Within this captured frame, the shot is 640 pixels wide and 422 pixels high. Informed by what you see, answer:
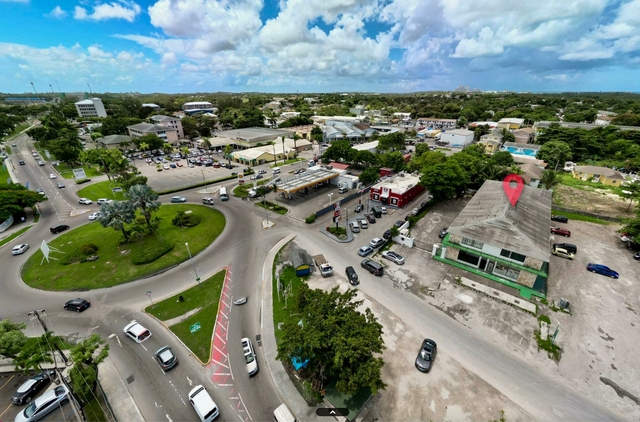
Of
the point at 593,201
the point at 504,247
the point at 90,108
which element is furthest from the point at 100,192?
the point at 90,108

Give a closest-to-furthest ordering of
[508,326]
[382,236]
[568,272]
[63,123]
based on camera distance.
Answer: [508,326], [568,272], [382,236], [63,123]

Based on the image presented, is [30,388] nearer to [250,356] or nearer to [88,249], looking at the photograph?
[250,356]

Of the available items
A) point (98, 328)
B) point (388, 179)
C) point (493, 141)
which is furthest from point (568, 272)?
point (493, 141)

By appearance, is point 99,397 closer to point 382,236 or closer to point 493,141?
point 382,236

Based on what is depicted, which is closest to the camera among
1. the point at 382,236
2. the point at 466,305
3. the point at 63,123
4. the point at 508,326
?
the point at 508,326

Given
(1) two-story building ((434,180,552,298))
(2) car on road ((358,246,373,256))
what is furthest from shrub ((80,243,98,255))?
(1) two-story building ((434,180,552,298))

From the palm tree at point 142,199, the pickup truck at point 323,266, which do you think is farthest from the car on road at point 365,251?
the palm tree at point 142,199

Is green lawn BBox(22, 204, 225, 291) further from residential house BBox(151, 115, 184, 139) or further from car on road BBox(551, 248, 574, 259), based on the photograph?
residential house BBox(151, 115, 184, 139)
